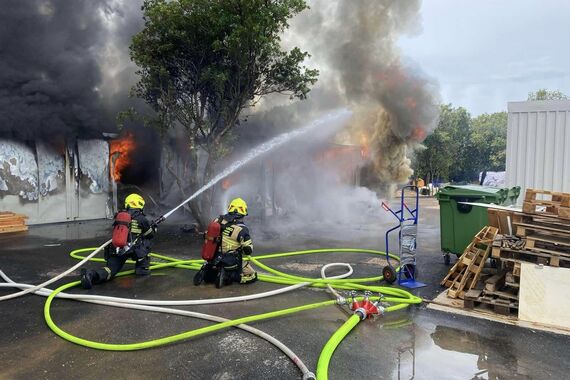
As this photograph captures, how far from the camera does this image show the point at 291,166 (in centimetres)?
1545

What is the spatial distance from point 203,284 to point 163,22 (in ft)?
20.8

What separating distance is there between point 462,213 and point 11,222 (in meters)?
11.6

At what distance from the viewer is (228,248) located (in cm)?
544

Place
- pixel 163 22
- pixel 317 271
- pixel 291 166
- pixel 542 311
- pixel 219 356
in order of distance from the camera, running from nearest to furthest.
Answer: pixel 219 356
pixel 542 311
pixel 317 271
pixel 163 22
pixel 291 166

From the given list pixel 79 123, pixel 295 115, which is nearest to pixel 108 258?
pixel 79 123

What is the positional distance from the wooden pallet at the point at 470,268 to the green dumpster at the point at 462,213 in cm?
90

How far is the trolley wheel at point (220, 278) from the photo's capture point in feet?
18.0

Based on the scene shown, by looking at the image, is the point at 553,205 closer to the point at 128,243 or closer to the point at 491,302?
the point at 491,302

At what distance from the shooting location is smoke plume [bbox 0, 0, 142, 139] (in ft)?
36.6

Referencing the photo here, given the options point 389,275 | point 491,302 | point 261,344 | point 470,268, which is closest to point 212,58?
point 389,275

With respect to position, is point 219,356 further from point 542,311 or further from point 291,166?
point 291,166

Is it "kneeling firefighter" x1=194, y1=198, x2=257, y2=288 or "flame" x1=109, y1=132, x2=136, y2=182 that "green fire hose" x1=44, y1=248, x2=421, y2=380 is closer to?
"kneeling firefighter" x1=194, y1=198, x2=257, y2=288

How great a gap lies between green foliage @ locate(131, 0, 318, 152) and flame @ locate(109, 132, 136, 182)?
401 centimetres

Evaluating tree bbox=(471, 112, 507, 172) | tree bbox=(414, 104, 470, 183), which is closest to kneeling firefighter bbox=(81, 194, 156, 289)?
tree bbox=(414, 104, 470, 183)
